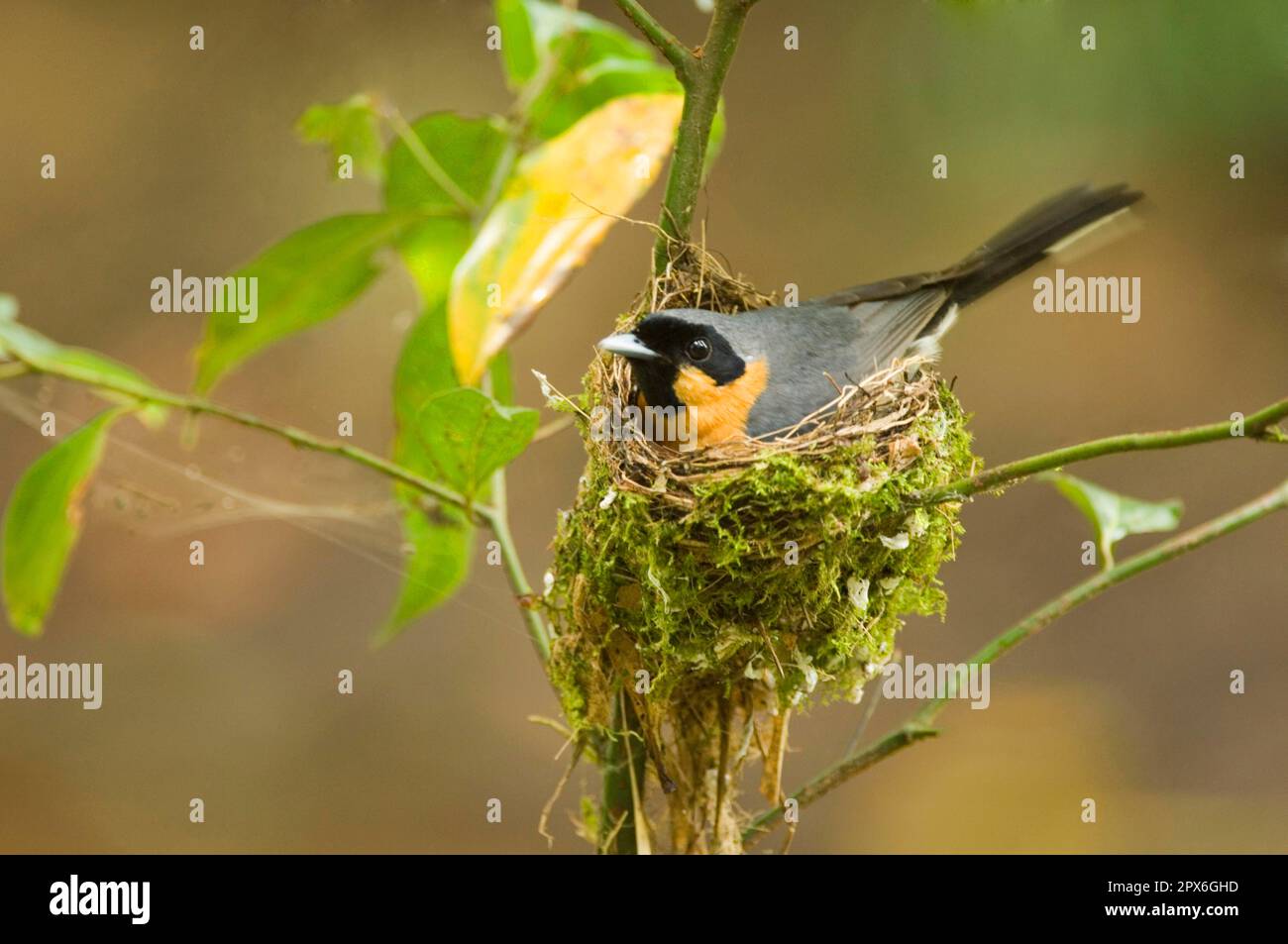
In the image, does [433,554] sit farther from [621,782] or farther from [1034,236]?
[1034,236]

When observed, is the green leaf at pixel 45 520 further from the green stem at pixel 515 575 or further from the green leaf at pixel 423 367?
the green stem at pixel 515 575

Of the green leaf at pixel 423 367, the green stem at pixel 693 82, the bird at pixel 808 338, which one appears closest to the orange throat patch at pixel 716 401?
the bird at pixel 808 338

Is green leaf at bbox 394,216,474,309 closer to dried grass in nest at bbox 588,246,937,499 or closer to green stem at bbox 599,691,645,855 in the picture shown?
dried grass in nest at bbox 588,246,937,499

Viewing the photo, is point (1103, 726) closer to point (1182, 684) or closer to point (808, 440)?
point (1182, 684)

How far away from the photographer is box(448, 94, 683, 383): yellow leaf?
6.77 feet

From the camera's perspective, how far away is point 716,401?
9.76 ft

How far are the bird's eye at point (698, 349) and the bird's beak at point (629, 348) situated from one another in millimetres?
85

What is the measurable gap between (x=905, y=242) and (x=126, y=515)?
3.69m

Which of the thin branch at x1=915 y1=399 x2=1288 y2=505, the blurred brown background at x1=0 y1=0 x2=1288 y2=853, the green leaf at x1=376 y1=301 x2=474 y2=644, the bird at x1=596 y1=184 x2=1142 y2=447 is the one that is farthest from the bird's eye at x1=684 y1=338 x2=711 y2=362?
the blurred brown background at x1=0 y1=0 x2=1288 y2=853

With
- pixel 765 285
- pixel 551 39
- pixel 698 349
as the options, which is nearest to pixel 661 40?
pixel 551 39

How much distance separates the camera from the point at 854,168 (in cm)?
555

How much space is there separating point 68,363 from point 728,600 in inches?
54.1

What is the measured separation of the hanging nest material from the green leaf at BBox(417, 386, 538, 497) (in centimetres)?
30

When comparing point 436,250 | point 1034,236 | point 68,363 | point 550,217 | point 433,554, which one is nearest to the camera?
point 550,217
